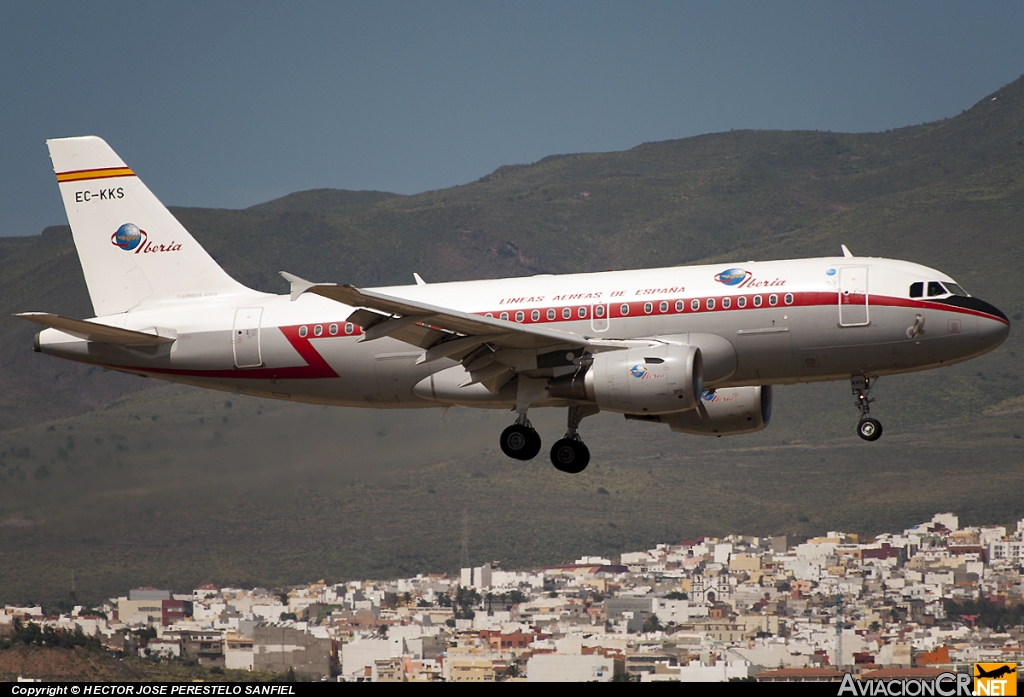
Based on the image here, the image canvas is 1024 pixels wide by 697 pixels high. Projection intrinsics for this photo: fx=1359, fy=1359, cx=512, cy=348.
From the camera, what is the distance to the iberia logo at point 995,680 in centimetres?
2370

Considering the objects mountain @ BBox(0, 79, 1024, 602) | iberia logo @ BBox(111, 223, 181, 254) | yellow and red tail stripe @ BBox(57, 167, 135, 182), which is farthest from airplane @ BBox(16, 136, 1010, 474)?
mountain @ BBox(0, 79, 1024, 602)

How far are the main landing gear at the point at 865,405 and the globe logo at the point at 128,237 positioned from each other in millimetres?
21654

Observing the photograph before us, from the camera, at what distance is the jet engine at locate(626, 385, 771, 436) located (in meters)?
39.1

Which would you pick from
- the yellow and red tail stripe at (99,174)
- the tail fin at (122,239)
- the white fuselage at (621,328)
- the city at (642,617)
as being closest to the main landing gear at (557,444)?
the white fuselage at (621,328)

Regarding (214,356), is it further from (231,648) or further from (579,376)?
(231,648)

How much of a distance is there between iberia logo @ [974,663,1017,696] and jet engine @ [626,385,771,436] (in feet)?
46.9

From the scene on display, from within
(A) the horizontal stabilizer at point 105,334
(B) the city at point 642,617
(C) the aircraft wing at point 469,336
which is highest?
(A) the horizontal stabilizer at point 105,334

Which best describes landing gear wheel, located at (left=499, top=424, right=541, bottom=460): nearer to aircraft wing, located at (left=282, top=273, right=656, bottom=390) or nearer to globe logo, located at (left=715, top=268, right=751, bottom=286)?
aircraft wing, located at (left=282, top=273, right=656, bottom=390)

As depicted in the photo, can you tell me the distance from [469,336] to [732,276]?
6.92 meters

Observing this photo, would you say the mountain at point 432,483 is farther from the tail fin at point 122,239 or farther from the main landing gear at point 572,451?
the main landing gear at point 572,451

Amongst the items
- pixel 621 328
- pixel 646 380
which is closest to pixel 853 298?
pixel 646 380

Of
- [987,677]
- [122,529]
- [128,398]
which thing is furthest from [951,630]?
[128,398]

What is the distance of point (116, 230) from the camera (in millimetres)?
41844

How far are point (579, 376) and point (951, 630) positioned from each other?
3456 inches
